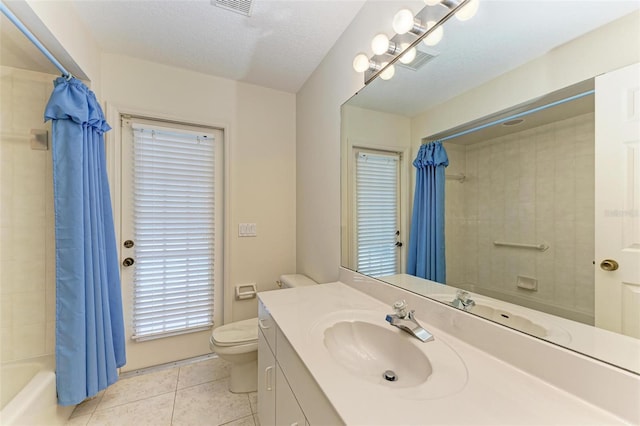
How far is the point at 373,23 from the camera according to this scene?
1.40 m

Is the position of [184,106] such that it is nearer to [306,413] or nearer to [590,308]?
[306,413]

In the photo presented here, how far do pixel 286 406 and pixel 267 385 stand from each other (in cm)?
31

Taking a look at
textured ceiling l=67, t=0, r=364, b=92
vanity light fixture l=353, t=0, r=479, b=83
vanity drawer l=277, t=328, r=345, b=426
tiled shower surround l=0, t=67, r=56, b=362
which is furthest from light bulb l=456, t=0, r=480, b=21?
tiled shower surround l=0, t=67, r=56, b=362

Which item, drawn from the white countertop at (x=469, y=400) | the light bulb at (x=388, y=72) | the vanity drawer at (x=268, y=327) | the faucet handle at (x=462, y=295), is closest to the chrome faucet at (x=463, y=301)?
the faucet handle at (x=462, y=295)

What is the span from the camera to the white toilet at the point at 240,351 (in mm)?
1630

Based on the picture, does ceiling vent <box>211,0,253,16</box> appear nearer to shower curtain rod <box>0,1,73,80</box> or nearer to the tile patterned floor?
shower curtain rod <box>0,1,73,80</box>

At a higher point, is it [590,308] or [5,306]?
[590,308]

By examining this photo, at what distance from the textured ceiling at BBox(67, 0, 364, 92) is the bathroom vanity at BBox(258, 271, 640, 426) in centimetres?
167

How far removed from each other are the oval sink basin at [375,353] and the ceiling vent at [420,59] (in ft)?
3.75

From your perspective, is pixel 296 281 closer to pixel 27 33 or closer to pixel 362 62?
pixel 362 62

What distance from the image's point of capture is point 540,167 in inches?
28.1

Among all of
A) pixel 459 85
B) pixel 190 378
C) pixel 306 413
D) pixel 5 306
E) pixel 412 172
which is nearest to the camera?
pixel 306 413

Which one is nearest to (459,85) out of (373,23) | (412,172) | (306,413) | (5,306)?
(412,172)

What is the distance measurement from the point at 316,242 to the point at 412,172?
108cm
